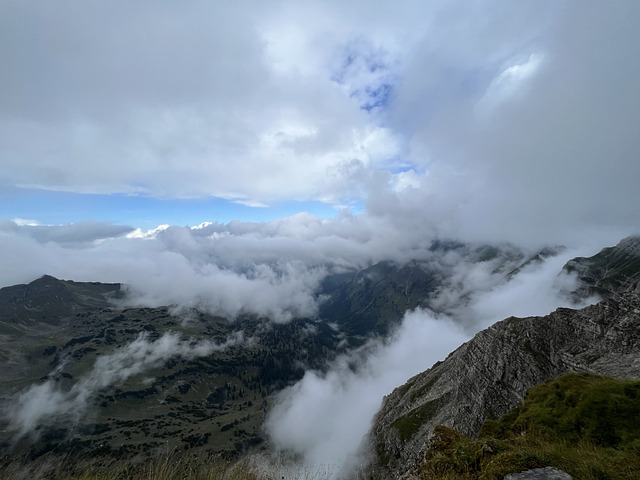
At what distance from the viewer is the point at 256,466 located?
64.2 ft

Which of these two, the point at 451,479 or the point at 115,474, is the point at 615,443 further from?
the point at 115,474

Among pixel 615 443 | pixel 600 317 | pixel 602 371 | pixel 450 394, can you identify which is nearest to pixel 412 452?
pixel 450 394

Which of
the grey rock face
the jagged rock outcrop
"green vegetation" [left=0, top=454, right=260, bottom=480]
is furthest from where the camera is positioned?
the jagged rock outcrop

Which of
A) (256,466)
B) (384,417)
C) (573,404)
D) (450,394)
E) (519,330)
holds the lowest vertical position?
(384,417)

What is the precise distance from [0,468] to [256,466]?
13635 millimetres

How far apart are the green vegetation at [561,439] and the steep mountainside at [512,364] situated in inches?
1586

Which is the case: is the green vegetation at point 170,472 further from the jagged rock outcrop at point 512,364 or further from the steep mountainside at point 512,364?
the jagged rock outcrop at point 512,364

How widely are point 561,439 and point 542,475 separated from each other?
13.2 metres

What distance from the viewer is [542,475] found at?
1268 centimetres

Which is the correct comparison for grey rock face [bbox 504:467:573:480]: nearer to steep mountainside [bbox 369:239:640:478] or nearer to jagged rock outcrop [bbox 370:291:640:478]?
steep mountainside [bbox 369:239:640:478]

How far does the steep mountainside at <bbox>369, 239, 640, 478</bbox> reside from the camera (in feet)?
258

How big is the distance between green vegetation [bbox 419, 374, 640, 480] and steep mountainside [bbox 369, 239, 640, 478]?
132 feet

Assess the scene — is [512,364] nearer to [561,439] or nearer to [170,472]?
[561,439]

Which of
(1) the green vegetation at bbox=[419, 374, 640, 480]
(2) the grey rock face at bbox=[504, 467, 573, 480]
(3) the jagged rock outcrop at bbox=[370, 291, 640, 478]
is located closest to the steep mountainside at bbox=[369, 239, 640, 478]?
(3) the jagged rock outcrop at bbox=[370, 291, 640, 478]
